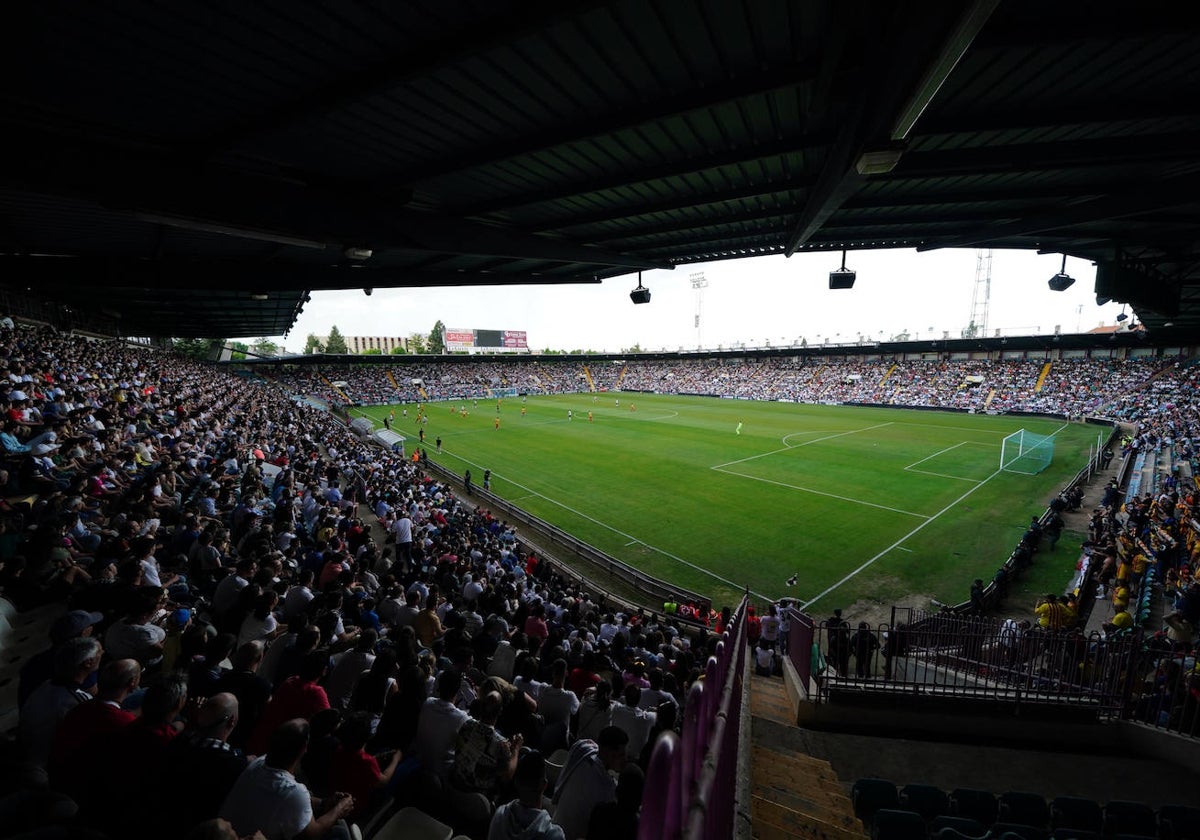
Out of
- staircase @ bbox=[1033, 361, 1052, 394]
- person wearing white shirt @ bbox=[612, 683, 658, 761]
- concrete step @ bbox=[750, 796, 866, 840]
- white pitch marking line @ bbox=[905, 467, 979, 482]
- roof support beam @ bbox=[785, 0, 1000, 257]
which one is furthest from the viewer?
staircase @ bbox=[1033, 361, 1052, 394]

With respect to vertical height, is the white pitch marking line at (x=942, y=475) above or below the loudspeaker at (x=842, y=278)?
below

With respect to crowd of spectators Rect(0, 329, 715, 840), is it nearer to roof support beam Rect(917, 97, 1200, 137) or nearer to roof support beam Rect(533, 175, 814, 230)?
roof support beam Rect(533, 175, 814, 230)

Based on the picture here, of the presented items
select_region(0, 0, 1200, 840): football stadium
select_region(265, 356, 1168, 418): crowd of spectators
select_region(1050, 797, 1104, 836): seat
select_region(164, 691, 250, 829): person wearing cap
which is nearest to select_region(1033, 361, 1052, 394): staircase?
select_region(265, 356, 1168, 418): crowd of spectators

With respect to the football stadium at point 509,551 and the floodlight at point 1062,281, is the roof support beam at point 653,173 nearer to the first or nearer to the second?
the football stadium at point 509,551

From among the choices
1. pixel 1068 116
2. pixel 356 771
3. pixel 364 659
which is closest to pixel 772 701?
pixel 364 659

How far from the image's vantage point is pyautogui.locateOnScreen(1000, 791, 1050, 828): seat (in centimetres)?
461

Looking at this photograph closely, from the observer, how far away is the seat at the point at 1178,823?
14.0 feet

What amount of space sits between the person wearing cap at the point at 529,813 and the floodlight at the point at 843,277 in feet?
34.7

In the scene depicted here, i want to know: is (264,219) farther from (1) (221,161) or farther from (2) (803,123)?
(2) (803,123)

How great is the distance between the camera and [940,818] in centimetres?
424

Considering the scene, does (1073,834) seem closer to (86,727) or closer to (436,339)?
(86,727)

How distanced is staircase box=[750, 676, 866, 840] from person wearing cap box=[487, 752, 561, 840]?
1872 millimetres

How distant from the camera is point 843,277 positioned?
10.5 m

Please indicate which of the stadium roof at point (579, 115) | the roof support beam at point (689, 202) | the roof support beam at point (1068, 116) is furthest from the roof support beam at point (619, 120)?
the roof support beam at point (689, 202)
